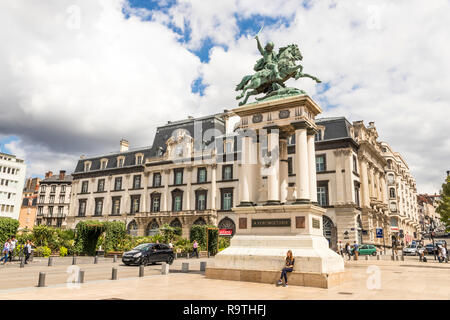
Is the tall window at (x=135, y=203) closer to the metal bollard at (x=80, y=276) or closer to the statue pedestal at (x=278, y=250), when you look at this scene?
the statue pedestal at (x=278, y=250)

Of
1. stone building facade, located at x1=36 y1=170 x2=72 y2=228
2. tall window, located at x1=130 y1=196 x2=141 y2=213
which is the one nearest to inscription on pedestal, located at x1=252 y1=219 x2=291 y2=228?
tall window, located at x1=130 y1=196 x2=141 y2=213

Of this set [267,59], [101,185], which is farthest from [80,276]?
[101,185]

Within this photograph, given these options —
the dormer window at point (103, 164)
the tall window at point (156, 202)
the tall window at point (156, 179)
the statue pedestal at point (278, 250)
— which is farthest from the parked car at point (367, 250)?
the dormer window at point (103, 164)

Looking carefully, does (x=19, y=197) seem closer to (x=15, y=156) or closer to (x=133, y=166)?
(x=15, y=156)

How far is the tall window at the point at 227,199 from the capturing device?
5028cm

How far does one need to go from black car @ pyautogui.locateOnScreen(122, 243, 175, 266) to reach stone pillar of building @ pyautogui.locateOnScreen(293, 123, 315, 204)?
13.4 m

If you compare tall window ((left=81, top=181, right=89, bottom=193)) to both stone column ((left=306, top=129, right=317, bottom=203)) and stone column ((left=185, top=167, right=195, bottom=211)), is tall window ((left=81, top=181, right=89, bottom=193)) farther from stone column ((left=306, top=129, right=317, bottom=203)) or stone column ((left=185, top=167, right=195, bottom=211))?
stone column ((left=306, top=129, right=317, bottom=203))

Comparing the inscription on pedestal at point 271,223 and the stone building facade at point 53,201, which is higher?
the stone building facade at point 53,201

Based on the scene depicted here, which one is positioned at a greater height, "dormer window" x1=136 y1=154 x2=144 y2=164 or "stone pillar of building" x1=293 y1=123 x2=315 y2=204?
"dormer window" x1=136 y1=154 x2=144 y2=164

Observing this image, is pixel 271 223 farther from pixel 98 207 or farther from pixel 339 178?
pixel 98 207

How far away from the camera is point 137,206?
58312 mm

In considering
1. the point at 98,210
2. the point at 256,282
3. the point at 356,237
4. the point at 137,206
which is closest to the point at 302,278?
the point at 256,282

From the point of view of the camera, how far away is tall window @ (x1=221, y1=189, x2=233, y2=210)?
5028 cm

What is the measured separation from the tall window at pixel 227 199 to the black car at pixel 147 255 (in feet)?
80.8
